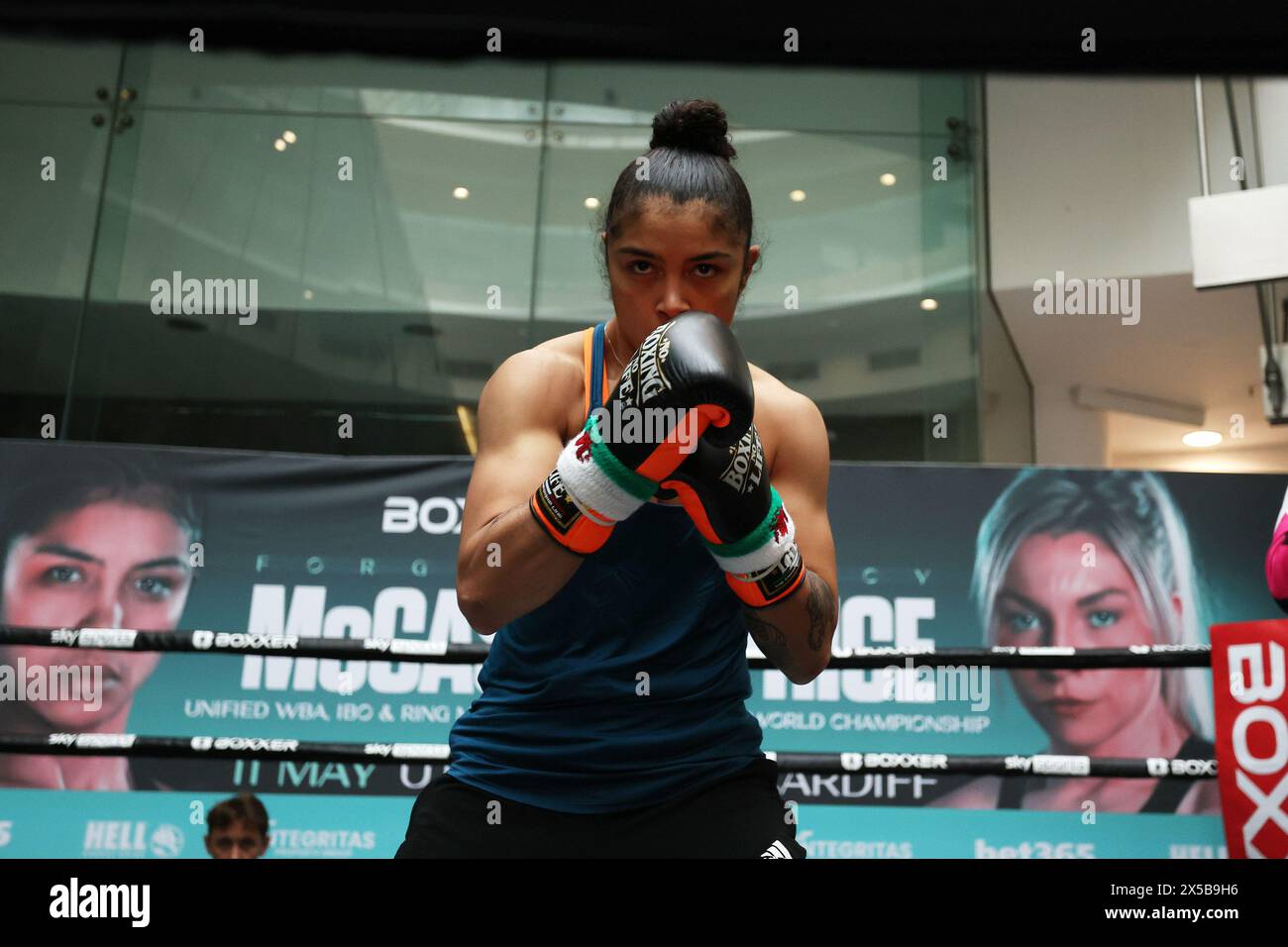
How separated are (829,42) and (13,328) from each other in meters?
4.29

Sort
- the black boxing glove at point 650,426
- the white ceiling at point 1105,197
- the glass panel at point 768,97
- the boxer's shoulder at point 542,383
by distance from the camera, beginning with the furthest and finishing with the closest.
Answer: the white ceiling at point 1105,197, the glass panel at point 768,97, the boxer's shoulder at point 542,383, the black boxing glove at point 650,426

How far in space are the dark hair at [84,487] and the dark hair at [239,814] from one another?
0.88 m

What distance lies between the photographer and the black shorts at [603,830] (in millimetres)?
1187

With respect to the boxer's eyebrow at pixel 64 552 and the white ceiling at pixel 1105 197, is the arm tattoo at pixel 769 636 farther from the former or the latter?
the white ceiling at pixel 1105 197

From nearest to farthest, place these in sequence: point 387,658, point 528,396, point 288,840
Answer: point 528,396, point 387,658, point 288,840

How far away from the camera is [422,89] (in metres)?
5.16

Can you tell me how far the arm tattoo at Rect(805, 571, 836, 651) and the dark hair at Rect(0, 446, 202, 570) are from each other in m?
2.85

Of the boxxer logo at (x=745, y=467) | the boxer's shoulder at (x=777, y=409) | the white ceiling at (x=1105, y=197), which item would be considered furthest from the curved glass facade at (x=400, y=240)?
the boxxer logo at (x=745, y=467)

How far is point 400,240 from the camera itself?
16.2 ft

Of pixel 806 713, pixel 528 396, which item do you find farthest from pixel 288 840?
pixel 528 396

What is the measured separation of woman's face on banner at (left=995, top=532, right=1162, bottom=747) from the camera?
3.46 metres

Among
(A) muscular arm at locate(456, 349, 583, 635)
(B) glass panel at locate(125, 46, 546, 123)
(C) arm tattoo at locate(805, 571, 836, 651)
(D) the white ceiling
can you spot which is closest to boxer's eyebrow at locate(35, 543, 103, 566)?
(B) glass panel at locate(125, 46, 546, 123)

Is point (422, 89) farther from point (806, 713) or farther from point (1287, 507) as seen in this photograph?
point (1287, 507)

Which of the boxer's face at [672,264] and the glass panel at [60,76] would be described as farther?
the glass panel at [60,76]
